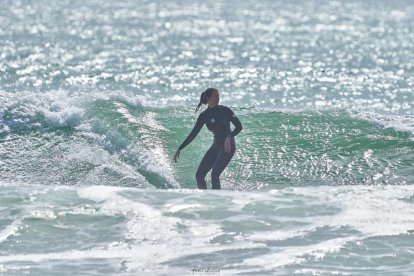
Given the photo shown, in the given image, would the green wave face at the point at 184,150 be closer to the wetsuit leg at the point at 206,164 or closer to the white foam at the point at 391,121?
the white foam at the point at 391,121

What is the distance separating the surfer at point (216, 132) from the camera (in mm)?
15383

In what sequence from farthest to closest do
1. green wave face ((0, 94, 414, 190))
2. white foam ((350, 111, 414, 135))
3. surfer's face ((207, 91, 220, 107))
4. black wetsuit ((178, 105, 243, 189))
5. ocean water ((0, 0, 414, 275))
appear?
white foam ((350, 111, 414, 135)) → green wave face ((0, 94, 414, 190)) → black wetsuit ((178, 105, 243, 189)) → surfer's face ((207, 91, 220, 107)) → ocean water ((0, 0, 414, 275))

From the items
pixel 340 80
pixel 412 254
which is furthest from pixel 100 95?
pixel 340 80

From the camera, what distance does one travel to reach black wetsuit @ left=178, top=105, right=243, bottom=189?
15469 millimetres

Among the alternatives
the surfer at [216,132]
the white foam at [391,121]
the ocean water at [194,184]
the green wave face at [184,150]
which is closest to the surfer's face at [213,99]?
the surfer at [216,132]

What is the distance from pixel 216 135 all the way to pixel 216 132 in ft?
0.23

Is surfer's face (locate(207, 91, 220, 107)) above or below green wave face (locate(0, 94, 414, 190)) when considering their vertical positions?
above

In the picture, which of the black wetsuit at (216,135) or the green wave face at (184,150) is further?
the green wave face at (184,150)

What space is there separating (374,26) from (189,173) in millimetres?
64193

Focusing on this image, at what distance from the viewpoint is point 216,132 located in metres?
15.6

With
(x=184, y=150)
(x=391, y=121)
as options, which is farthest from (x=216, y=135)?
(x=391, y=121)

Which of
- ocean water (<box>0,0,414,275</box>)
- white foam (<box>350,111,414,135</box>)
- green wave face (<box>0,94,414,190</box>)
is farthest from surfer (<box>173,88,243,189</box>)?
white foam (<box>350,111,414,135</box>)

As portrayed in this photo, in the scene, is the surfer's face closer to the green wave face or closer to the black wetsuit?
the black wetsuit

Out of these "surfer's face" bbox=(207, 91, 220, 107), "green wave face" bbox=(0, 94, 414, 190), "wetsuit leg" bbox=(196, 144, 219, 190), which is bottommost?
"green wave face" bbox=(0, 94, 414, 190)
